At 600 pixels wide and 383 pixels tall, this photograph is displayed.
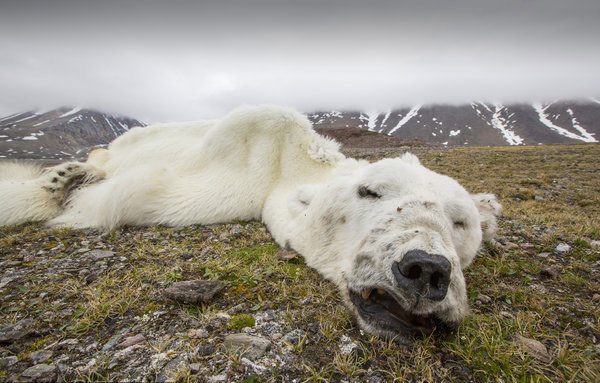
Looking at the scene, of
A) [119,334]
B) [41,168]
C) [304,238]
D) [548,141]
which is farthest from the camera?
[548,141]

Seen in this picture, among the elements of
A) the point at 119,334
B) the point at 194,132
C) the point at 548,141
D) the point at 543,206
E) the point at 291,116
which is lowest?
the point at 548,141

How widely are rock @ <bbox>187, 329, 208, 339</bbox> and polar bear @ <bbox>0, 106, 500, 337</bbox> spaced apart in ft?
3.17

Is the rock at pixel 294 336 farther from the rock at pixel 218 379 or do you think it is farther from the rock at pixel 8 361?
the rock at pixel 8 361

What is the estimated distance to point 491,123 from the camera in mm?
163250

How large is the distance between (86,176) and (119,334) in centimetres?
402

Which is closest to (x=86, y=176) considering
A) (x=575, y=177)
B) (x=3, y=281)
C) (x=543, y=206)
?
(x=3, y=281)

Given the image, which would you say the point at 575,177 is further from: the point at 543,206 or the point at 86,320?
the point at 86,320

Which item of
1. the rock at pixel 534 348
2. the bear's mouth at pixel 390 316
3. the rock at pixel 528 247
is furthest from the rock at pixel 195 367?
the rock at pixel 528 247

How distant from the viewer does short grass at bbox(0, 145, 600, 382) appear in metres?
1.39

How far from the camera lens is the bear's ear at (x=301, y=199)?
9.99 feet

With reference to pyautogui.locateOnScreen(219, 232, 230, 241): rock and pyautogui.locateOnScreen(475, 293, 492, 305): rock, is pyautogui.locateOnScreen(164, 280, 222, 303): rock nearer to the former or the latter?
pyautogui.locateOnScreen(219, 232, 230, 241): rock

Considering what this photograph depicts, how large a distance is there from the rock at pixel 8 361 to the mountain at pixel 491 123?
122 metres

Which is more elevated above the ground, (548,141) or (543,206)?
(543,206)

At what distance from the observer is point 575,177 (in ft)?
32.2
